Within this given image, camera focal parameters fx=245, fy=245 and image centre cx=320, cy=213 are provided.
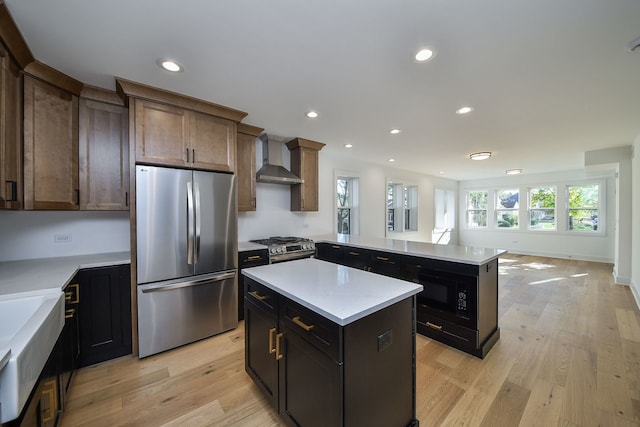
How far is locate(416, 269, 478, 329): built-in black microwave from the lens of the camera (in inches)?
90.8

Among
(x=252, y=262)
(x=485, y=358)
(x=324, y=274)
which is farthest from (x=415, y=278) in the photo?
(x=252, y=262)

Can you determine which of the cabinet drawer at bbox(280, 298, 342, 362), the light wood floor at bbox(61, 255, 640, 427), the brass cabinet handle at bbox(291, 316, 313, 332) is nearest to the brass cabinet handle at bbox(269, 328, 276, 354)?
the cabinet drawer at bbox(280, 298, 342, 362)

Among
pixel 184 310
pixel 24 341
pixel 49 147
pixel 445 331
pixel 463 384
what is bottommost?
pixel 463 384

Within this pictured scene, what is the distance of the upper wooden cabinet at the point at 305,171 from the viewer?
12.9 ft

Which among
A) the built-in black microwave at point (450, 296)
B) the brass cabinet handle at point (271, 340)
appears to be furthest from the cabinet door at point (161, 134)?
the built-in black microwave at point (450, 296)

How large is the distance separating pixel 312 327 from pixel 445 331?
194 centimetres

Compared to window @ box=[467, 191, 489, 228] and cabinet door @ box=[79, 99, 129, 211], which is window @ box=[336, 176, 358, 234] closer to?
cabinet door @ box=[79, 99, 129, 211]

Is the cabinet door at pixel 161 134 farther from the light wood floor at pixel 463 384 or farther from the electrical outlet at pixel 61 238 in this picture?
the light wood floor at pixel 463 384

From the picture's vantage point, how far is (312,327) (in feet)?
4.20

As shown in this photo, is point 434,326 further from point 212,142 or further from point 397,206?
point 397,206

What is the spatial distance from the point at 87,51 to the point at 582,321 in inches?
222

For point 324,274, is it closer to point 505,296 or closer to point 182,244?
point 182,244

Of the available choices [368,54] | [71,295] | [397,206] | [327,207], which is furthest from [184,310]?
[397,206]

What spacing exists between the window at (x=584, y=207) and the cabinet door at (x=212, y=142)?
870 cm
